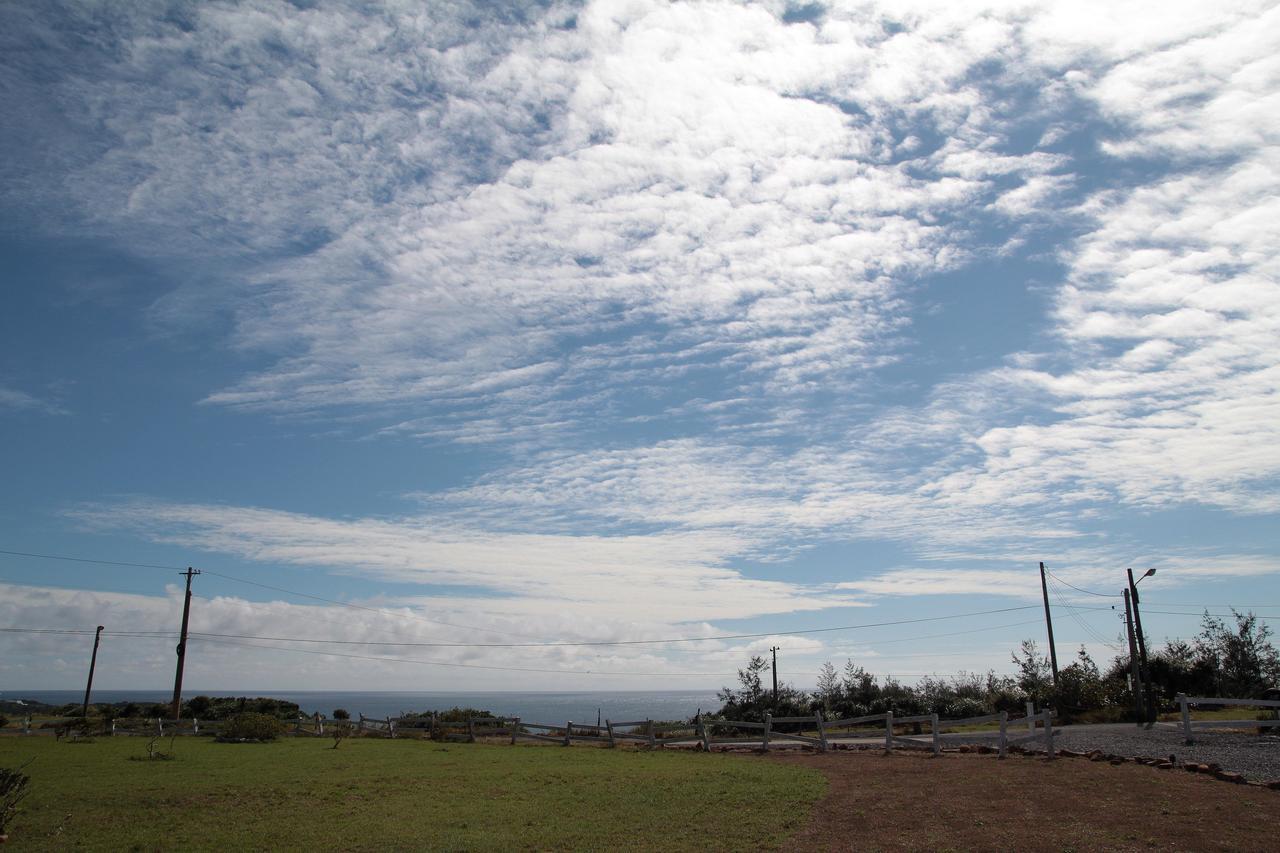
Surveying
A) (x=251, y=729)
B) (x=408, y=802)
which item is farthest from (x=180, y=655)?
(x=408, y=802)

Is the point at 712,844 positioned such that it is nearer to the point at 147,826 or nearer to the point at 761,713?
the point at 147,826

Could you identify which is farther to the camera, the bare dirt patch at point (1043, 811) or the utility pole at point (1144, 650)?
the utility pole at point (1144, 650)

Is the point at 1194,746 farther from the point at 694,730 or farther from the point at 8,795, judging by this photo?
the point at 8,795

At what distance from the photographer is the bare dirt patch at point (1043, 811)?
43.4 feet

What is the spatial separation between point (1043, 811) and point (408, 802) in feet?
45.5

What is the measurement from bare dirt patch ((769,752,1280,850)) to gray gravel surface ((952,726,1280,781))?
2.07 meters

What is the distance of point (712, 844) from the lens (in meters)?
14.4

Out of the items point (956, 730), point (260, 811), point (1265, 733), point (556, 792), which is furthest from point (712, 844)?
point (956, 730)

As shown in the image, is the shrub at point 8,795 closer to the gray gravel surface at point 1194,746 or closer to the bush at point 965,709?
the gray gravel surface at point 1194,746

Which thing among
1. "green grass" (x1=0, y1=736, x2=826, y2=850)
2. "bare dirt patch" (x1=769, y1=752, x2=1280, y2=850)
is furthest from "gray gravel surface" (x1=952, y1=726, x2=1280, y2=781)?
"green grass" (x1=0, y1=736, x2=826, y2=850)

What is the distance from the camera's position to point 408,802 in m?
19.5

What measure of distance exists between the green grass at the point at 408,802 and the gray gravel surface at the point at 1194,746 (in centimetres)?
942

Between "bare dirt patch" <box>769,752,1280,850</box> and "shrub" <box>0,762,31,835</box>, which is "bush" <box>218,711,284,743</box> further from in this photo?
"bare dirt patch" <box>769,752,1280,850</box>

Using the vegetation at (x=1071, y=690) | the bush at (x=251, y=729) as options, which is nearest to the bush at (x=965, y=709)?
the vegetation at (x=1071, y=690)
